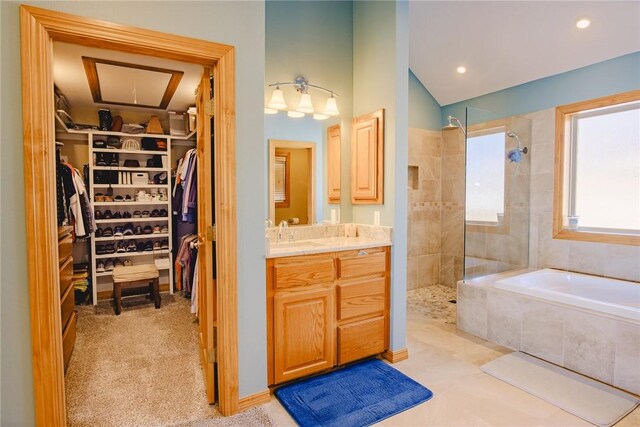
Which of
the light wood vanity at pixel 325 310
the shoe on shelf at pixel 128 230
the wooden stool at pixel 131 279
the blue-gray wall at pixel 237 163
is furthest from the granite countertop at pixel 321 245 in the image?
the shoe on shelf at pixel 128 230

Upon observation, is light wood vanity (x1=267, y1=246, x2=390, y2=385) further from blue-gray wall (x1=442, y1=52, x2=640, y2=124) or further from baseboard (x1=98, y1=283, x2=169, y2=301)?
baseboard (x1=98, y1=283, x2=169, y2=301)

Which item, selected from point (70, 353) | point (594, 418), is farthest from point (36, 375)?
point (594, 418)

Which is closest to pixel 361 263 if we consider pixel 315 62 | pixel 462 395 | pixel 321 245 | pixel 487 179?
pixel 321 245

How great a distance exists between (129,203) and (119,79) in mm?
1486

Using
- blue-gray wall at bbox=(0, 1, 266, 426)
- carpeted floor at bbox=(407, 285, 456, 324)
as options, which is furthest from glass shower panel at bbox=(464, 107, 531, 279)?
blue-gray wall at bbox=(0, 1, 266, 426)

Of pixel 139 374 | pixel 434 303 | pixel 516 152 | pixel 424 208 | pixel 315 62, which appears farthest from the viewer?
pixel 424 208

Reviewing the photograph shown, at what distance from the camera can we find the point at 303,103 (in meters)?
2.84

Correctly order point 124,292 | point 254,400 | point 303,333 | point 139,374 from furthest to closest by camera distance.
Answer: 1. point 124,292
2. point 139,374
3. point 303,333
4. point 254,400

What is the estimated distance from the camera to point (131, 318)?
142 inches

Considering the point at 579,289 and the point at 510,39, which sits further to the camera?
the point at 510,39

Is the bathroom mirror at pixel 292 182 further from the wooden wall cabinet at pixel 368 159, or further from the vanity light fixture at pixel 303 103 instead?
the wooden wall cabinet at pixel 368 159

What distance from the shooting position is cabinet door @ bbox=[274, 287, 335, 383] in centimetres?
224

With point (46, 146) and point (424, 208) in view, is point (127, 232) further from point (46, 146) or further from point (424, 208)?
point (424, 208)

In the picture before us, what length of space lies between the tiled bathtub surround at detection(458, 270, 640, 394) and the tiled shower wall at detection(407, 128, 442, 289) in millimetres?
1166
